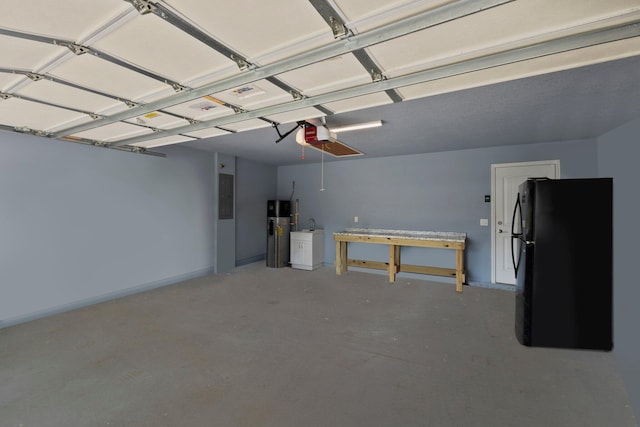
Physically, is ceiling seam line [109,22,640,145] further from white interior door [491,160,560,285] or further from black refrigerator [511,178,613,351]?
white interior door [491,160,560,285]

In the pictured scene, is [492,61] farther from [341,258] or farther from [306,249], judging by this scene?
[306,249]

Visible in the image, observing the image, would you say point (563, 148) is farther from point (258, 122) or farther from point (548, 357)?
point (258, 122)

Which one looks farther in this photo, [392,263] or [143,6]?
[392,263]

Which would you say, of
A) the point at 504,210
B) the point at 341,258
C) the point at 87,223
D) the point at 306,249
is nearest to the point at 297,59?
the point at 87,223

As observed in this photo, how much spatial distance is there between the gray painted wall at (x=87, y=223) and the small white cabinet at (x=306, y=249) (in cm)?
197

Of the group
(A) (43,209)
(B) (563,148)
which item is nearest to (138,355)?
(A) (43,209)

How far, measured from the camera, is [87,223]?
3.86 m

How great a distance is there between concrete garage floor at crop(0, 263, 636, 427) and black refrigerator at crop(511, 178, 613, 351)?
0.21 metres

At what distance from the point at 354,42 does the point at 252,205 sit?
553 cm

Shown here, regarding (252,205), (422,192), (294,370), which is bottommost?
(294,370)

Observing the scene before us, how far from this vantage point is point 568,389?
2.15m

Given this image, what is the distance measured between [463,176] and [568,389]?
363 cm

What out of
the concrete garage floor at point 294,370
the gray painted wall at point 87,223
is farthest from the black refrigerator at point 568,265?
the gray painted wall at point 87,223

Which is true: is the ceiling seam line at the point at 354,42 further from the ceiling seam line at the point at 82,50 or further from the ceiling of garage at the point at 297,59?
the ceiling seam line at the point at 82,50
